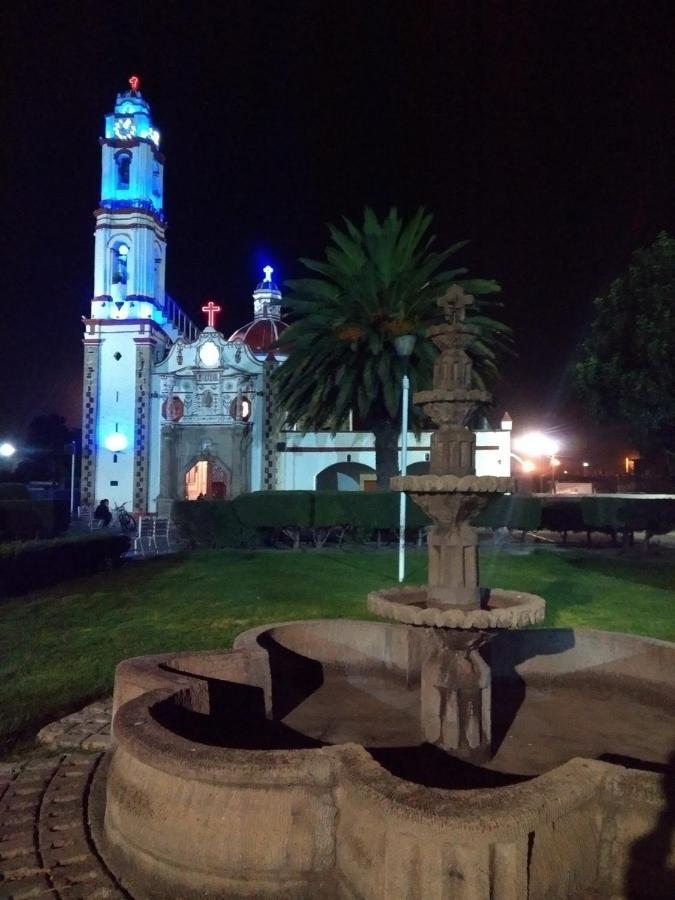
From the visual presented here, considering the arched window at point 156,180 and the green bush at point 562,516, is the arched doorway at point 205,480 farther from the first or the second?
the green bush at point 562,516

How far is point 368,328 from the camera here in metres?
19.4

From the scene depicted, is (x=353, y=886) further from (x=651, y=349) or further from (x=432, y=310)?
(x=651, y=349)

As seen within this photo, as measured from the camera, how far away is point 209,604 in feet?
37.3

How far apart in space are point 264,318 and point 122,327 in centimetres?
1074

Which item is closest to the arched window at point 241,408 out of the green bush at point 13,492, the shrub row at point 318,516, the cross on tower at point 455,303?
the green bush at point 13,492

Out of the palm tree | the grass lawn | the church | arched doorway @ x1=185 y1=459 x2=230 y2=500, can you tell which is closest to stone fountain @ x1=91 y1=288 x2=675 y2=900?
the grass lawn

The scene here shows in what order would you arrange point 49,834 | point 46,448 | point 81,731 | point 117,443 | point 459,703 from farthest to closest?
point 46,448 < point 117,443 < point 81,731 < point 459,703 < point 49,834

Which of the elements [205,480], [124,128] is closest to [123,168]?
[124,128]

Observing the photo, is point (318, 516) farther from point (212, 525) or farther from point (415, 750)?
point (415, 750)

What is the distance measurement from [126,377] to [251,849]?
35993 millimetres

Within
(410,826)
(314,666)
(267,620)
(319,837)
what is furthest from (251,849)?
(267,620)

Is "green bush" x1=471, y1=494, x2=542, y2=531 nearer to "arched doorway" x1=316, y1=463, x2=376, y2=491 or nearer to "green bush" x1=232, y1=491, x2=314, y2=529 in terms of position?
"green bush" x1=232, y1=491, x2=314, y2=529

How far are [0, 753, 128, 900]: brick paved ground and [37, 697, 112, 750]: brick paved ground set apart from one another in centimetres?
22

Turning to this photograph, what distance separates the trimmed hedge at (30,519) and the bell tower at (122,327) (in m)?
13.7
